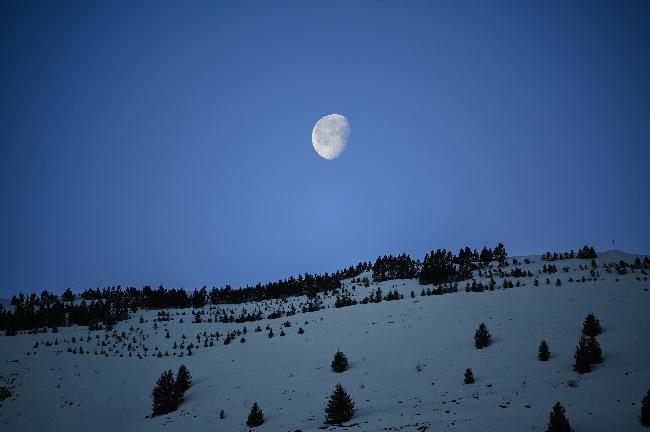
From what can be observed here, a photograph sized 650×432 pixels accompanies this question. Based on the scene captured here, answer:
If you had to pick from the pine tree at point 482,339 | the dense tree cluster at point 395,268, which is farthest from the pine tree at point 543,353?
the dense tree cluster at point 395,268

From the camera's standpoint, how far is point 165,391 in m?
20.5

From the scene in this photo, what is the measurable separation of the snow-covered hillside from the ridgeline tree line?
437 inches

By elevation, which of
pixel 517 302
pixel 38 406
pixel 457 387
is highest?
pixel 517 302

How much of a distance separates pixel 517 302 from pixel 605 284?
9491mm

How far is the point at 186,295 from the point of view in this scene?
7144 cm

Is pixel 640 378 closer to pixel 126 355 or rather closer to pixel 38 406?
pixel 38 406

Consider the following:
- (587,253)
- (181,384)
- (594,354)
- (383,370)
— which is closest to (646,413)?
(594,354)

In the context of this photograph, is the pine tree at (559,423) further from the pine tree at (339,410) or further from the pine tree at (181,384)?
the pine tree at (181,384)

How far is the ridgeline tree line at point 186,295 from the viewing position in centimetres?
4747

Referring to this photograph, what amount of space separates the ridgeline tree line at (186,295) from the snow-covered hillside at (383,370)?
36.4 feet

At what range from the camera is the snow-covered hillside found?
13492 millimetres

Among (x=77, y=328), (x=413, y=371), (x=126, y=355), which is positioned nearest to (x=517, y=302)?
(x=413, y=371)

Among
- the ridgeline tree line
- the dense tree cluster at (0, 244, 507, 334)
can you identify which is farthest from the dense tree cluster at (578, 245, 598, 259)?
the dense tree cluster at (0, 244, 507, 334)

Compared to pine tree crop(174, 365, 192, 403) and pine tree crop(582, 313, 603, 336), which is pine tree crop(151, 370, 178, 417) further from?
pine tree crop(582, 313, 603, 336)
